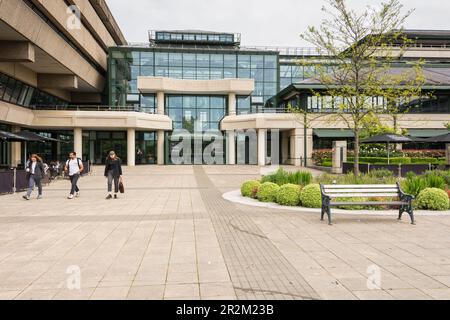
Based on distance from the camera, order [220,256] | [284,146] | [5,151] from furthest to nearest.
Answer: [284,146]
[5,151]
[220,256]

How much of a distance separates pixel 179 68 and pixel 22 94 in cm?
1868

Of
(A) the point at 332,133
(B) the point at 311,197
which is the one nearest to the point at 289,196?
(B) the point at 311,197

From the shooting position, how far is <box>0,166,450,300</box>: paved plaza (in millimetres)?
4684

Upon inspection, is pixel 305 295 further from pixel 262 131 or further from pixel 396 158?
pixel 262 131

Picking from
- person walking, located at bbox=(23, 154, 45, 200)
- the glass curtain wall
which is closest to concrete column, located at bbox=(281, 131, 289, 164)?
the glass curtain wall

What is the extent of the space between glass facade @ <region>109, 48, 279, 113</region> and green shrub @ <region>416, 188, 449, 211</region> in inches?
1504

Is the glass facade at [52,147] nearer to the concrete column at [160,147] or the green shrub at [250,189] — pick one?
the concrete column at [160,147]

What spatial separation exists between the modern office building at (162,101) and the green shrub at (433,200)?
2853 cm

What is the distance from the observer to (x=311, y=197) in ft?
37.5

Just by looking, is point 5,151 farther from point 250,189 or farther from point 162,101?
point 250,189

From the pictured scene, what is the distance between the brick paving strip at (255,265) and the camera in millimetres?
4598

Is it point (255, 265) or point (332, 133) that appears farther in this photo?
point (332, 133)

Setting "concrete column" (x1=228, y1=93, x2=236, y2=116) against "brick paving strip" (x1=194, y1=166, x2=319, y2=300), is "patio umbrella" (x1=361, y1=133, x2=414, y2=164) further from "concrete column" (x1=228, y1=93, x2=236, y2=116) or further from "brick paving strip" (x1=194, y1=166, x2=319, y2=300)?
"concrete column" (x1=228, y1=93, x2=236, y2=116)

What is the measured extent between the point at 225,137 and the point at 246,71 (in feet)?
29.7
